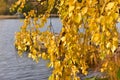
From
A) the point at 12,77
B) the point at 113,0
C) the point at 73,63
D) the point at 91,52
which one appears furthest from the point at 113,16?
the point at 12,77

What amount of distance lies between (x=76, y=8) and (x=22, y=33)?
840mm

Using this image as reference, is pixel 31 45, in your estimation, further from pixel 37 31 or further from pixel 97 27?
pixel 97 27

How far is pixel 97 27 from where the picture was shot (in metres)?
1.47

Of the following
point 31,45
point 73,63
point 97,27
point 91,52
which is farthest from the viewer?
point 91,52

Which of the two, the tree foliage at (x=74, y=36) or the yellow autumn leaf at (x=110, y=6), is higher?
the yellow autumn leaf at (x=110, y=6)

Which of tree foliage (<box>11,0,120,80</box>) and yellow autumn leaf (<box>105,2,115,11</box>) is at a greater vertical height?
yellow autumn leaf (<box>105,2,115,11</box>)

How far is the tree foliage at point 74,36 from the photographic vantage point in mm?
1431

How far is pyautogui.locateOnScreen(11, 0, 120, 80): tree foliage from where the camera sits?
1.43 metres

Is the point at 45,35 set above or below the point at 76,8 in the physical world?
below

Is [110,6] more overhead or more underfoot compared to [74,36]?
more overhead

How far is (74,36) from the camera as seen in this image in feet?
5.99

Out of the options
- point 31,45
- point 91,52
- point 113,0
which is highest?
point 113,0

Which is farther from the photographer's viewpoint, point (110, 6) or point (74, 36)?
point (74, 36)

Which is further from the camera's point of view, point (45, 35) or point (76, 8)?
point (45, 35)
